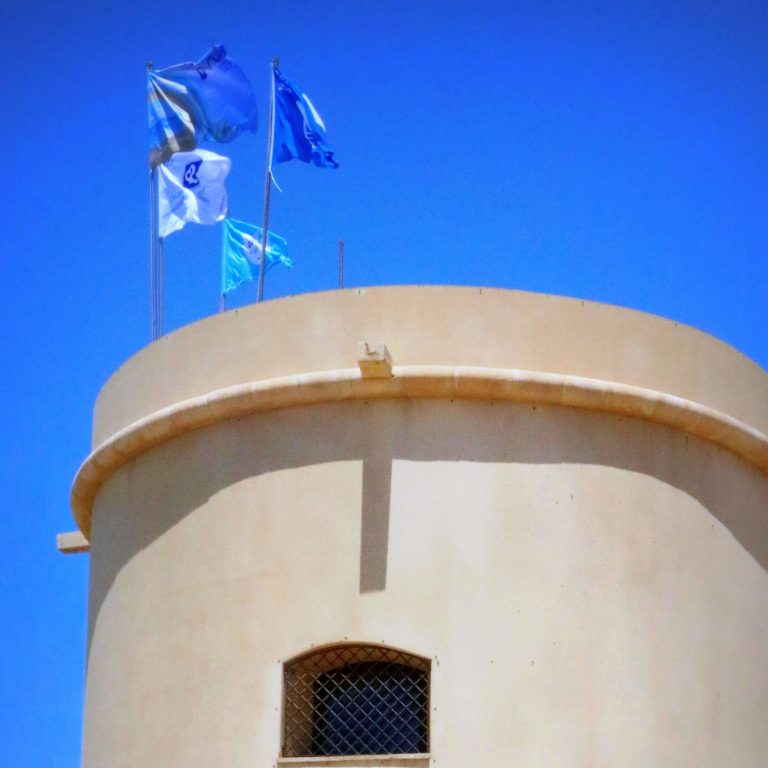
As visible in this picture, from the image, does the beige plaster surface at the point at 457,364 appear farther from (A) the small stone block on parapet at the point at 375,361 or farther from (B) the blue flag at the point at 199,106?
(B) the blue flag at the point at 199,106

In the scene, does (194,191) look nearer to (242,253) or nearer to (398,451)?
(242,253)

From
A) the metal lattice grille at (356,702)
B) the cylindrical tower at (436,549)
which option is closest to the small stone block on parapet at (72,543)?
the cylindrical tower at (436,549)

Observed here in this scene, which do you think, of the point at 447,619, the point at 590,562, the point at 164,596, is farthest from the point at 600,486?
the point at 164,596

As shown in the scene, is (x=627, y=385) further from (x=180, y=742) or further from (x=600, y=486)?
(x=180, y=742)

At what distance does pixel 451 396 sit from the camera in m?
13.2

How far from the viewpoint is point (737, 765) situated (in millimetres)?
12961

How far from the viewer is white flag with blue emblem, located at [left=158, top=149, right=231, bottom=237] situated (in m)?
17.3

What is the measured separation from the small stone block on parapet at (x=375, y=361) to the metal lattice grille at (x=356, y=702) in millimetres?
2028

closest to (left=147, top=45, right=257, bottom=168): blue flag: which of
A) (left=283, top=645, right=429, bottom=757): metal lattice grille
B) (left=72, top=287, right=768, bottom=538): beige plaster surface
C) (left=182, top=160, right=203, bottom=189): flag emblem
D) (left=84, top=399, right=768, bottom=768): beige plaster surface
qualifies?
(left=182, top=160, right=203, bottom=189): flag emblem

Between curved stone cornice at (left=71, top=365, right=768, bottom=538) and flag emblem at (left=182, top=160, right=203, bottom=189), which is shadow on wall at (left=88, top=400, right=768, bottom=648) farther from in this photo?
flag emblem at (left=182, top=160, right=203, bottom=189)

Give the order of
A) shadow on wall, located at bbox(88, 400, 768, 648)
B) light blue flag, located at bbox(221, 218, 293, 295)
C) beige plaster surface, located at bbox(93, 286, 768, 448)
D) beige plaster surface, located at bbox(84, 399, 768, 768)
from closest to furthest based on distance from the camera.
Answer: beige plaster surface, located at bbox(84, 399, 768, 768) → shadow on wall, located at bbox(88, 400, 768, 648) → beige plaster surface, located at bbox(93, 286, 768, 448) → light blue flag, located at bbox(221, 218, 293, 295)

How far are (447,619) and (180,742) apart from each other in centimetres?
222

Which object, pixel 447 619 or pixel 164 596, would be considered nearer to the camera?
pixel 447 619

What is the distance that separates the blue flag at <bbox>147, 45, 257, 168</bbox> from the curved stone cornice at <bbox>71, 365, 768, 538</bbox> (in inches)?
172
